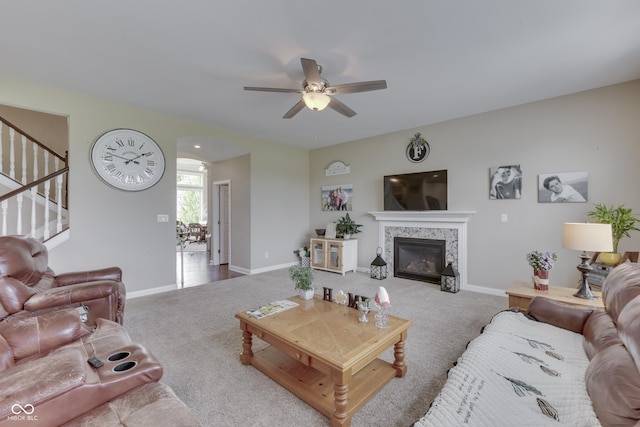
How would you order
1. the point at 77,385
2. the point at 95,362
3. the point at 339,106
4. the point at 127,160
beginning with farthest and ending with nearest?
the point at 127,160, the point at 339,106, the point at 95,362, the point at 77,385

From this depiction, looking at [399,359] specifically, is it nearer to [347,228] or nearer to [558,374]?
[558,374]

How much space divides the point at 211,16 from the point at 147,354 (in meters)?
2.35

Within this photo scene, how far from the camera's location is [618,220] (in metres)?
2.99

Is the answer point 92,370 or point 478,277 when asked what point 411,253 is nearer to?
point 478,277

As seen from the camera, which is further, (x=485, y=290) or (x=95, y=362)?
(x=485, y=290)

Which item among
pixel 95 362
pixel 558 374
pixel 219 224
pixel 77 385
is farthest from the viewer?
pixel 219 224

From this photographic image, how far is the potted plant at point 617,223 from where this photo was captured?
2.95m

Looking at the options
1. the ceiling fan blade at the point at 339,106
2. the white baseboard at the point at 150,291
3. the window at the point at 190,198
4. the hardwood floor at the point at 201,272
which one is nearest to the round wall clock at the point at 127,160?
the white baseboard at the point at 150,291

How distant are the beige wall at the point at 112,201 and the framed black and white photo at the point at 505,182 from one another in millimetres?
4498

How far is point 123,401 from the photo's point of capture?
1156mm

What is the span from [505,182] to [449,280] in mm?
1651

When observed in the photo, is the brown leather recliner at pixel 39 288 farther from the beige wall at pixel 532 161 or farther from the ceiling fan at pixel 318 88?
the beige wall at pixel 532 161

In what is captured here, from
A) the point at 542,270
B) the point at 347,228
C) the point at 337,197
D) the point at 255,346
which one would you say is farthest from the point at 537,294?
the point at 337,197
